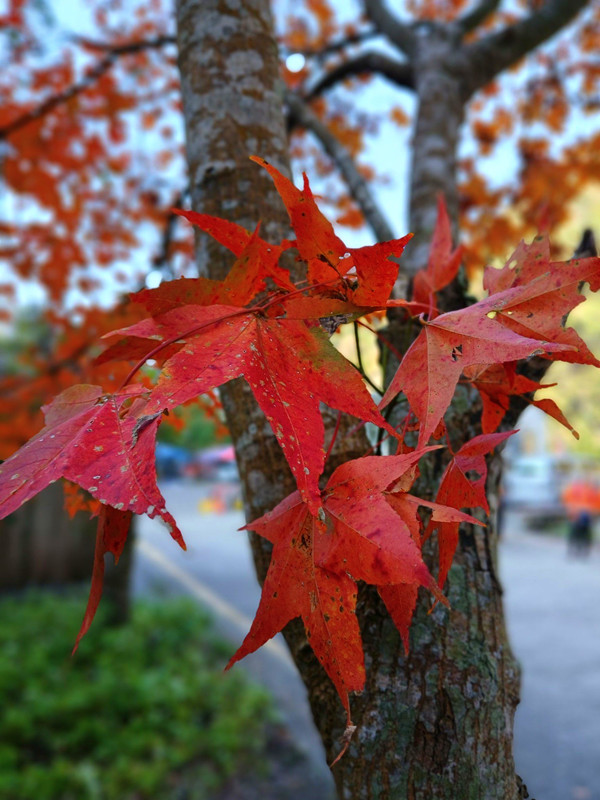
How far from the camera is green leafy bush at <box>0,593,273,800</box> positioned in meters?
2.90

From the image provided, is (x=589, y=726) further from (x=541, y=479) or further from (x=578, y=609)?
(x=541, y=479)

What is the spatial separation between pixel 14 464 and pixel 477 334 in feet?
1.49

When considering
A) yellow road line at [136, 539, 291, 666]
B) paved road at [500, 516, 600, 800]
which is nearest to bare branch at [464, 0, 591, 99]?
yellow road line at [136, 539, 291, 666]

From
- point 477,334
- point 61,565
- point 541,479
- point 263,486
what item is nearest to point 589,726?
point 263,486

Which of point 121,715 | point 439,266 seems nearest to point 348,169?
point 439,266

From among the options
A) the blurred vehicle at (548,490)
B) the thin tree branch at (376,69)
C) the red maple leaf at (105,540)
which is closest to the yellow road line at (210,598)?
the thin tree branch at (376,69)

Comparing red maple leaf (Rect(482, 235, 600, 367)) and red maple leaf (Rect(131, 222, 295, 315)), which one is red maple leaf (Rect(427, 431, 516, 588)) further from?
red maple leaf (Rect(131, 222, 295, 315))

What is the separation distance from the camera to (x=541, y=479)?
13.3 metres

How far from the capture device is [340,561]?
556mm

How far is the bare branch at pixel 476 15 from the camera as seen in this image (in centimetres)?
260

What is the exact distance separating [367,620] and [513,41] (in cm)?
275

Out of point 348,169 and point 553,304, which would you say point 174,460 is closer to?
point 348,169

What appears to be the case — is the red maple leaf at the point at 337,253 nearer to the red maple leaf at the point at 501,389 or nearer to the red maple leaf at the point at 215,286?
the red maple leaf at the point at 215,286

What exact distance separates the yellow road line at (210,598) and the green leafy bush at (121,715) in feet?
1.85
